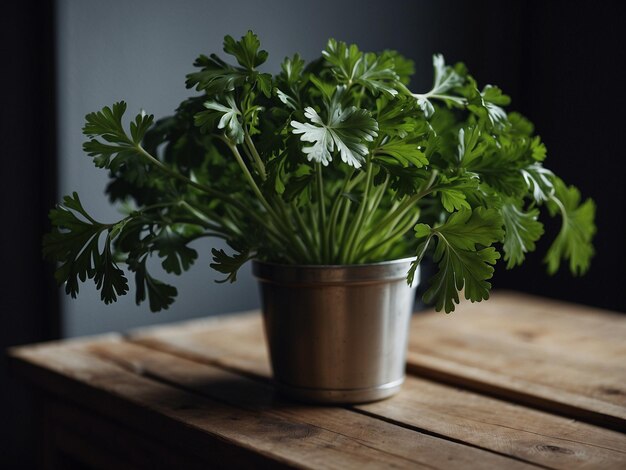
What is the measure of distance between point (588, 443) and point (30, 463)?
1.31 meters

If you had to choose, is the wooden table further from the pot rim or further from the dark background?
the dark background

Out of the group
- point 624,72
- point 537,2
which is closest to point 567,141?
point 624,72

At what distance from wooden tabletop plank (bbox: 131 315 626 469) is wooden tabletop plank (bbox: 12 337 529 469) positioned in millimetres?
32

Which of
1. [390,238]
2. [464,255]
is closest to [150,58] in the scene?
[390,238]

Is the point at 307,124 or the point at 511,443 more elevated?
the point at 307,124

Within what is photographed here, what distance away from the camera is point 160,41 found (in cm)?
169

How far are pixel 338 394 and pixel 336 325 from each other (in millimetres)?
94

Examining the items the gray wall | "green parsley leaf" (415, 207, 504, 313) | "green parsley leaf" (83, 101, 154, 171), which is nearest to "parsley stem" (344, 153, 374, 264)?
"green parsley leaf" (415, 207, 504, 313)

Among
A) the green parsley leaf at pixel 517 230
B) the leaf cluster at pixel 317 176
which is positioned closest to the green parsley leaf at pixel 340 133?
the leaf cluster at pixel 317 176

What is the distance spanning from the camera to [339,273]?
917 millimetres

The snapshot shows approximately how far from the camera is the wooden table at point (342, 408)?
2.72 feet

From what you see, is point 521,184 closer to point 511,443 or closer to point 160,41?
point 511,443

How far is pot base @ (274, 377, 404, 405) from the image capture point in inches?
37.8

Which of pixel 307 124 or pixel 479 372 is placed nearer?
pixel 307 124
